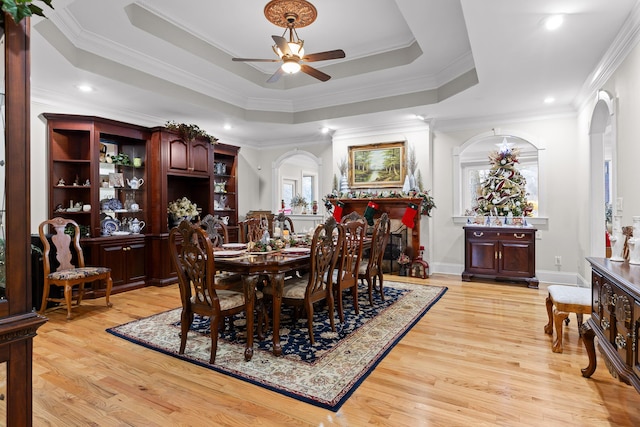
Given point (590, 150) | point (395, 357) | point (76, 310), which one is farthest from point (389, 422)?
point (590, 150)

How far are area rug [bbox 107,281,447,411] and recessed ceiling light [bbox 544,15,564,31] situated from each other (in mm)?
2824

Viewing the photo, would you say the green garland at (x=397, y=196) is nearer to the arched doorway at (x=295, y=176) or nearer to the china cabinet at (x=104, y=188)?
the arched doorway at (x=295, y=176)

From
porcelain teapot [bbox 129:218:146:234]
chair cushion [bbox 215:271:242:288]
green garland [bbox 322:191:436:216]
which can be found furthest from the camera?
green garland [bbox 322:191:436:216]

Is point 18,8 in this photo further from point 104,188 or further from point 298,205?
point 298,205

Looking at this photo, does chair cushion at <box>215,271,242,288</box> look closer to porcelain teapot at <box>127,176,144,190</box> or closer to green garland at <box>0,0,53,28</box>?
green garland at <box>0,0,53,28</box>

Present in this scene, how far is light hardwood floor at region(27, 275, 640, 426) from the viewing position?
196cm

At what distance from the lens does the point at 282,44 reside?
3.21m

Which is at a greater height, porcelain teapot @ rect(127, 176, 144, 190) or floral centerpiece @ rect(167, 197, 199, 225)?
porcelain teapot @ rect(127, 176, 144, 190)

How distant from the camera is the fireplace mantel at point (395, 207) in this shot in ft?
19.3

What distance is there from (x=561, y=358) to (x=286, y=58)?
3448mm

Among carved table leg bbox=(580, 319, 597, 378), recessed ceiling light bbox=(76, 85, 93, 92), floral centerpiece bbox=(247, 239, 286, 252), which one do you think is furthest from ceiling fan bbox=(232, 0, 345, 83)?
carved table leg bbox=(580, 319, 597, 378)

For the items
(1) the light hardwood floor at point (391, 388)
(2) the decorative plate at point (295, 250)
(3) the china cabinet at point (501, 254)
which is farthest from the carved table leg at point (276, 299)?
(3) the china cabinet at point (501, 254)

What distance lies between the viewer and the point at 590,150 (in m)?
4.35

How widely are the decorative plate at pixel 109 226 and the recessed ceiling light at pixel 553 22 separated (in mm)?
5490
